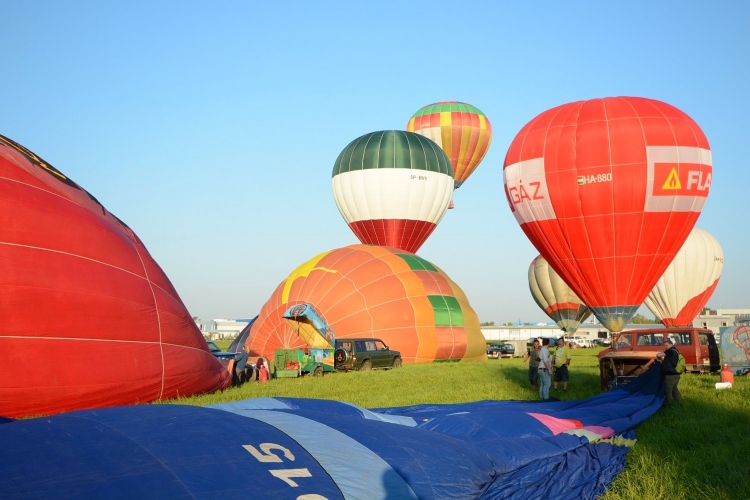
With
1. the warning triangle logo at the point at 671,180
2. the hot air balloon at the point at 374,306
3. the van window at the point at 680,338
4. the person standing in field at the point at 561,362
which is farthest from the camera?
the hot air balloon at the point at 374,306

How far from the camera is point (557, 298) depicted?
179ft

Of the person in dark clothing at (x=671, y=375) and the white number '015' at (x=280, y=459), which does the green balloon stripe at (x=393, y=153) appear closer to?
the person in dark clothing at (x=671, y=375)

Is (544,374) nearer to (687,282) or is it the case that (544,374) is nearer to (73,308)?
(73,308)

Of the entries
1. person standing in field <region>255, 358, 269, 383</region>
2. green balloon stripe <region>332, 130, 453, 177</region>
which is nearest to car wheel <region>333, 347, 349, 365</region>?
person standing in field <region>255, 358, 269, 383</region>

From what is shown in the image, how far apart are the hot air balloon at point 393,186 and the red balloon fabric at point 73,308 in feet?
69.2

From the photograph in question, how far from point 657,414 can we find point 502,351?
104 feet

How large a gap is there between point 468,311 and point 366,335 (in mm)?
4436

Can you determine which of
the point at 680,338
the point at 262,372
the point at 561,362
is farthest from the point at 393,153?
the point at 561,362

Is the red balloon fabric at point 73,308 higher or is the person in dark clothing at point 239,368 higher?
the red balloon fabric at point 73,308

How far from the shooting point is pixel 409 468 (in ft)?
19.2

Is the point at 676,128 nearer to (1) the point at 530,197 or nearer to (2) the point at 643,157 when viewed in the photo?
(2) the point at 643,157

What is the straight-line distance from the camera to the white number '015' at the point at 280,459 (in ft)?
16.5

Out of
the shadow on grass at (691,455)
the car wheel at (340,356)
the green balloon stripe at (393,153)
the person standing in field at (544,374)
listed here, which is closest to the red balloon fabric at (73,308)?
the person standing in field at (544,374)

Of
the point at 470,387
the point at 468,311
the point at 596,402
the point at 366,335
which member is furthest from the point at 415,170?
the point at 596,402
